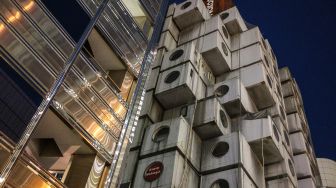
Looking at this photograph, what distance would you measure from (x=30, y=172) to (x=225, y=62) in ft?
41.7

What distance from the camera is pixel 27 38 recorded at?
8031 millimetres

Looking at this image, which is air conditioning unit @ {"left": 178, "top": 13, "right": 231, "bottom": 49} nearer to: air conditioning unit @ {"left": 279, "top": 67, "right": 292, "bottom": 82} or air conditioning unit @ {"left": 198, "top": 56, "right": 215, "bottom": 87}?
air conditioning unit @ {"left": 198, "top": 56, "right": 215, "bottom": 87}

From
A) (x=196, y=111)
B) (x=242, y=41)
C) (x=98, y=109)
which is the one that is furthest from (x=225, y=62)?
(x=98, y=109)

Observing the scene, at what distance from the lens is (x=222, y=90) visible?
1595 centimetres

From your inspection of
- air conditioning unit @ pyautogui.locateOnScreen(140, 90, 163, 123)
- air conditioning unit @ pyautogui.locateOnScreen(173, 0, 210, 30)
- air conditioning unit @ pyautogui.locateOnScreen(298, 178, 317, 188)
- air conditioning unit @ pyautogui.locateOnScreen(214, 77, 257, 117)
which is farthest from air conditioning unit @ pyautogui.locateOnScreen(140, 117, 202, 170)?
air conditioning unit @ pyautogui.locateOnScreen(173, 0, 210, 30)

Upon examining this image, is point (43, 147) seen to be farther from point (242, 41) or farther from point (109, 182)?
point (242, 41)

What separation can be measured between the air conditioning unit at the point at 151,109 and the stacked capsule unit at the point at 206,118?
4 centimetres

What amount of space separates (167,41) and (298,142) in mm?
9432

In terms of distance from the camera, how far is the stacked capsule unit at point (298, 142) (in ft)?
63.0

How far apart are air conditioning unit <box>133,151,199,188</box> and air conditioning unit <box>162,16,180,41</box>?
28.9 feet

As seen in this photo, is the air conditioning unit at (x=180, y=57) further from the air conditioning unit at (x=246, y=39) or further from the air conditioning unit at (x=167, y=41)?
the air conditioning unit at (x=246, y=39)

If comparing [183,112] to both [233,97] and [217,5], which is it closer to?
[233,97]

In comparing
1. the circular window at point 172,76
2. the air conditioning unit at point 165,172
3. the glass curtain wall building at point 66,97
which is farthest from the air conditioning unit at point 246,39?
the air conditioning unit at point 165,172

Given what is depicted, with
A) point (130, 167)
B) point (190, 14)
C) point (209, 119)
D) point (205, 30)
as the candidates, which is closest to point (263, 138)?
point (209, 119)
